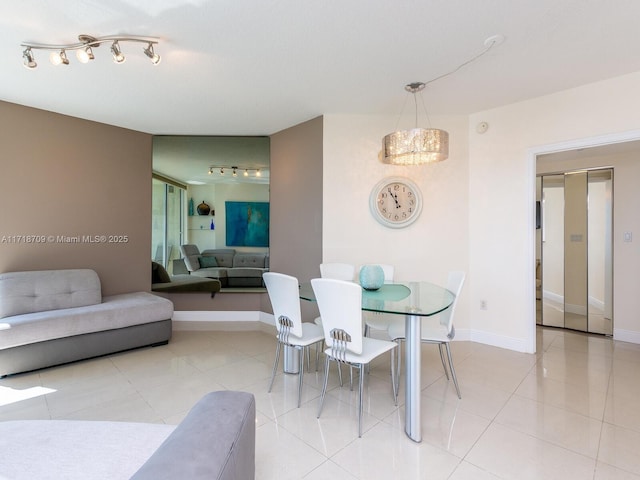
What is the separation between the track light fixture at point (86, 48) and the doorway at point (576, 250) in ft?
15.6

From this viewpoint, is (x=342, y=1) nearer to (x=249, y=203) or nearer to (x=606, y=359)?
(x=249, y=203)

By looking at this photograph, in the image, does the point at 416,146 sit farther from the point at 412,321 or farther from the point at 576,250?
the point at 576,250

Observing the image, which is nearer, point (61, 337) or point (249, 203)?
point (61, 337)

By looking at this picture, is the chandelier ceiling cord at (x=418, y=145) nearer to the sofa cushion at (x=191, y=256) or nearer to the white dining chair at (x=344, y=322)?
the white dining chair at (x=344, y=322)

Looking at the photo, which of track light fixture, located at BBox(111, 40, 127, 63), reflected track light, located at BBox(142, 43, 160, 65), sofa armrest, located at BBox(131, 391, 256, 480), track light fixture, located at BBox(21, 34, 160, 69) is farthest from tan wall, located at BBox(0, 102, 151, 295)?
sofa armrest, located at BBox(131, 391, 256, 480)

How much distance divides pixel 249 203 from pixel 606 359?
4.34 metres

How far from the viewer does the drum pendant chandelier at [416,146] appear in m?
2.39

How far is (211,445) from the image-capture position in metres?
0.86

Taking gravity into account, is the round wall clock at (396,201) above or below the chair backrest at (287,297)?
above

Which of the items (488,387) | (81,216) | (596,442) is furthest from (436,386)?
(81,216)

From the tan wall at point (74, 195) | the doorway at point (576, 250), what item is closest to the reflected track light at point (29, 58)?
the tan wall at point (74, 195)

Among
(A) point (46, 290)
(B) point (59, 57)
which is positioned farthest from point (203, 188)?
(B) point (59, 57)

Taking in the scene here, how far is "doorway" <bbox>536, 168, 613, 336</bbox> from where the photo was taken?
12.2ft

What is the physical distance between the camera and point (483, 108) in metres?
3.34
